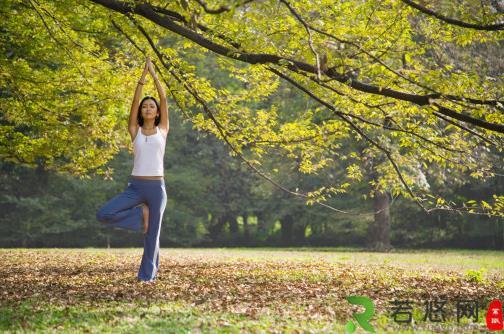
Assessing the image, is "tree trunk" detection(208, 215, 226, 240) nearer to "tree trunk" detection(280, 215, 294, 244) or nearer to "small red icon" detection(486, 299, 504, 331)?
"tree trunk" detection(280, 215, 294, 244)

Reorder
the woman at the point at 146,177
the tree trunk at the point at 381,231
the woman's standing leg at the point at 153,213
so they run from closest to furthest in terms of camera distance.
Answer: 1. the woman at the point at 146,177
2. the woman's standing leg at the point at 153,213
3. the tree trunk at the point at 381,231

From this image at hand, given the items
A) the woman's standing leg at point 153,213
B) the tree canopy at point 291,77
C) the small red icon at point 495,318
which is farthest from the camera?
the woman's standing leg at point 153,213

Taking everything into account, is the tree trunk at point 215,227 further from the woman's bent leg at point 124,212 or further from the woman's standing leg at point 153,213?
the woman's bent leg at point 124,212

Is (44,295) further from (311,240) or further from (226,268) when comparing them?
(311,240)

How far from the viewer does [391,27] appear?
8461 millimetres

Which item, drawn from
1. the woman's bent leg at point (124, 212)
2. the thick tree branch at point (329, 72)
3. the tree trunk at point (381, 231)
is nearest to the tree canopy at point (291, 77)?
the thick tree branch at point (329, 72)

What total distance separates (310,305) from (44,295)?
141 inches

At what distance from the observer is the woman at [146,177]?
8039 mm

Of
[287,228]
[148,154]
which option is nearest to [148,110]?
[148,154]

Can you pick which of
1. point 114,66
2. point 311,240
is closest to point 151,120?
point 114,66

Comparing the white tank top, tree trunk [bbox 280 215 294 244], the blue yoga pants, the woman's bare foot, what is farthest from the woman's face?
tree trunk [bbox 280 215 294 244]

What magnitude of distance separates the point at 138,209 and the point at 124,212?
→ 240 mm

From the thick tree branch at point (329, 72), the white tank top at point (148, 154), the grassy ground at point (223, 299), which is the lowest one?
the grassy ground at point (223, 299)

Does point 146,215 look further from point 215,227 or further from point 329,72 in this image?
point 215,227
